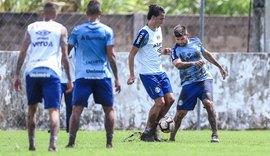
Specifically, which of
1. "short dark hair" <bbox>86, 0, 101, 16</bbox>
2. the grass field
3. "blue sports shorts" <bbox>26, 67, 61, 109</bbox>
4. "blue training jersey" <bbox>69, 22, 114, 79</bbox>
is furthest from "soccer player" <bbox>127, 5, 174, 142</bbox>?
"blue sports shorts" <bbox>26, 67, 61, 109</bbox>

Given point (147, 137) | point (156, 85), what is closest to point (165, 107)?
point (156, 85)

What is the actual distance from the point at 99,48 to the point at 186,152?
72.3 inches

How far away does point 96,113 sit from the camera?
20906mm

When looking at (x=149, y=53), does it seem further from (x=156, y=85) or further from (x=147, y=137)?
(x=147, y=137)

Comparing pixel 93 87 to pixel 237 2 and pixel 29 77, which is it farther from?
pixel 237 2

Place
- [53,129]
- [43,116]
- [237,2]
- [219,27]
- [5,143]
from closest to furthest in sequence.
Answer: [53,129] → [5,143] → [43,116] → [219,27] → [237,2]

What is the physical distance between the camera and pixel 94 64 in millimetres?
14055

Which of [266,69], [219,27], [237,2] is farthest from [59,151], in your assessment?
[237,2]

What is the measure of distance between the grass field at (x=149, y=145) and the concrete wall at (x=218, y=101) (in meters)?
1.25

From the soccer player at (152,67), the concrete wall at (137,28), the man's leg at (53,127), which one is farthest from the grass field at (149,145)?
the concrete wall at (137,28)

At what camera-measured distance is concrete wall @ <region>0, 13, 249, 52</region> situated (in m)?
22.1

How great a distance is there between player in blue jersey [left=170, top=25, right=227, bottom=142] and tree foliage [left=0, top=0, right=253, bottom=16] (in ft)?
28.5

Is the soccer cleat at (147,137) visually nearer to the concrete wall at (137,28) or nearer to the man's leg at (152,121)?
the man's leg at (152,121)

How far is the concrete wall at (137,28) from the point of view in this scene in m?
22.1
